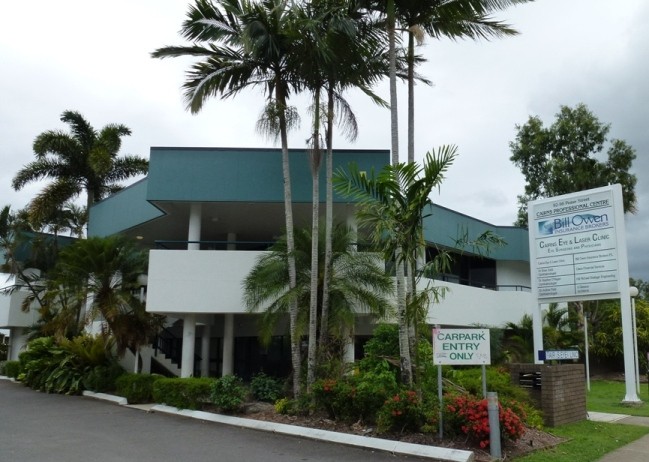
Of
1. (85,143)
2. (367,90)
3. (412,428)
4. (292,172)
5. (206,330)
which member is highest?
(85,143)

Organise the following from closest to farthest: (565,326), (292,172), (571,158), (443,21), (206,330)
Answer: (443,21) < (292,172) < (206,330) < (565,326) < (571,158)

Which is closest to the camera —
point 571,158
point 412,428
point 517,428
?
point 517,428

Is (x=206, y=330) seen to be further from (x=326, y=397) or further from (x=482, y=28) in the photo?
(x=482, y=28)

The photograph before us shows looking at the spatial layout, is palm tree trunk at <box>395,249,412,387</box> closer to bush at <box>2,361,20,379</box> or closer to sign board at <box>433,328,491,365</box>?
sign board at <box>433,328,491,365</box>

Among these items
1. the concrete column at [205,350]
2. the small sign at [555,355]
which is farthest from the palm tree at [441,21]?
the concrete column at [205,350]

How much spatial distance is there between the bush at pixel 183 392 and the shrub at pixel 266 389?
43.8 inches

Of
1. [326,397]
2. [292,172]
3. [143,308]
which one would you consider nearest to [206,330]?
[143,308]

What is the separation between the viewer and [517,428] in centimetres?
992

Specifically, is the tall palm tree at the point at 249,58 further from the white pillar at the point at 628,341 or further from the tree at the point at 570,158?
the tree at the point at 570,158

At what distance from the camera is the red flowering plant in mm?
9820

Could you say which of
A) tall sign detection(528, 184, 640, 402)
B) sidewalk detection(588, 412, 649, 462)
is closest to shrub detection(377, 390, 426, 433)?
sidewalk detection(588, 412, 649, 462)

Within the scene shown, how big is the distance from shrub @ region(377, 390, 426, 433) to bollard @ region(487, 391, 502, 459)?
1.29 metres

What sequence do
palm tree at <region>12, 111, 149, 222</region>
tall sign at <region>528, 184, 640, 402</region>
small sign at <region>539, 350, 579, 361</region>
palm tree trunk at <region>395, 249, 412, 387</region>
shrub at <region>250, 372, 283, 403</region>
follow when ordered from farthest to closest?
palm tree at <region>12, 111, 149, 222</region>
tall sign at <region>528, 184, 640, 402</region>
shrub at <region>250, 372, 283, 403</region>
small sign at <region>539, 350, 579, 361</region>
palm tree trunk at <region>395, 249, 412, 387</region>

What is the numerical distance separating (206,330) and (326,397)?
11710 millimetres
